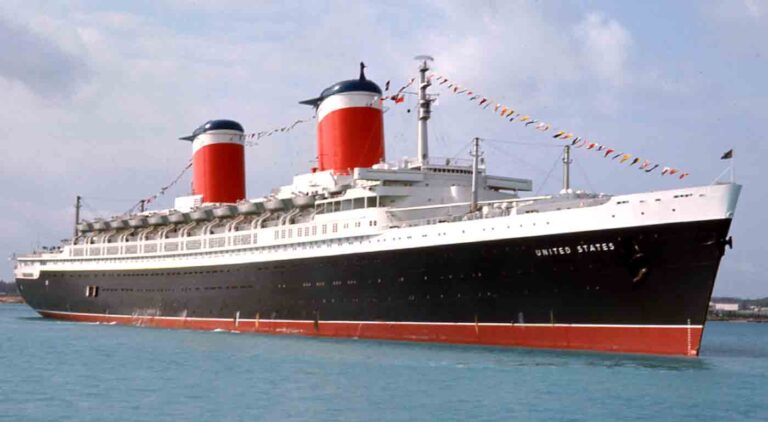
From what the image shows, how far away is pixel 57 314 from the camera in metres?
59.3

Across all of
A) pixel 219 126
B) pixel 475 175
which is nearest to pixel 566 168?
pixel 475 175

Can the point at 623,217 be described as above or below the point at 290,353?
above

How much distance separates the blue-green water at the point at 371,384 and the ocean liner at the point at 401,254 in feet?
4.28

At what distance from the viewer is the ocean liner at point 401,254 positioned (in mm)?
28562

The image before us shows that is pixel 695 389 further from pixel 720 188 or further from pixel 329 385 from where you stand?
pixel 329 385

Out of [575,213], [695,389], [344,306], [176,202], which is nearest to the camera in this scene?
[695,389]

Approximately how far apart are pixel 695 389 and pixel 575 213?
8.18m

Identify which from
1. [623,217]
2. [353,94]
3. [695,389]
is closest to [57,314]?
[353,94]

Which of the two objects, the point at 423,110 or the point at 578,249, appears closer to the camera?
the point at 578,249

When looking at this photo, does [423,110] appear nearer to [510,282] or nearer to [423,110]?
[423,110]

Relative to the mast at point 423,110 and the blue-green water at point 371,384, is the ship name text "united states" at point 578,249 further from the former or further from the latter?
the mast at point 423,110

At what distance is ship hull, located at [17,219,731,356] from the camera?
28.3 meters

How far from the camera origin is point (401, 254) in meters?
34.5

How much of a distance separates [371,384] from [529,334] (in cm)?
886
